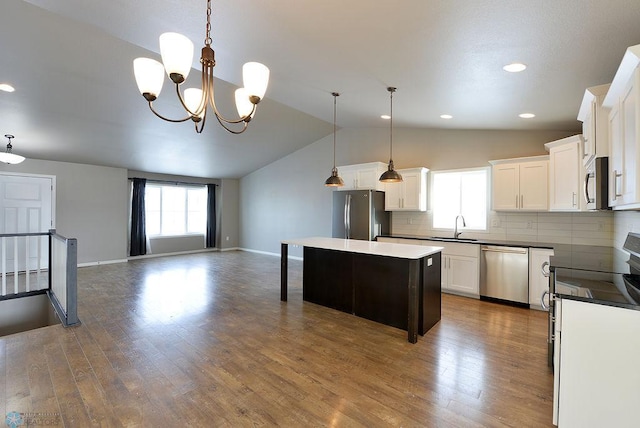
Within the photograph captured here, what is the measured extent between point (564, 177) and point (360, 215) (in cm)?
295

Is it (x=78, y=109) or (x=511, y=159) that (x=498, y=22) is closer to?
(x=511, y=159)

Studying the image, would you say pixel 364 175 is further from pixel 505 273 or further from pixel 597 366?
pixel 597 366

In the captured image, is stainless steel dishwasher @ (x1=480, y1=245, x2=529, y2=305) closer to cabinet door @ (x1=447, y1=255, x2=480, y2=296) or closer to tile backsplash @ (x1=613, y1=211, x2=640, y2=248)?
cabinet door @ (x1=447, y1=255, x2=480, y2=296)

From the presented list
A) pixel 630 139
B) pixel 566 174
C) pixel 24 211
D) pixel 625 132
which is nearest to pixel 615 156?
pixel 625 132

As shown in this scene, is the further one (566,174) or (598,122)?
(566,174)

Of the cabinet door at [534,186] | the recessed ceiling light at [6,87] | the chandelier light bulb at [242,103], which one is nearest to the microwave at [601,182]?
the cabinet door at [534,186]

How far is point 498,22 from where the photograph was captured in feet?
6.03

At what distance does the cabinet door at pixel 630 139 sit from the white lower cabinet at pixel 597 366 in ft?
2.09

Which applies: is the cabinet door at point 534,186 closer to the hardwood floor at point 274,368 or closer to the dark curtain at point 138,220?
the hardwood floor at point 274,368

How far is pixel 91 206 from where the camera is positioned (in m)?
6.85

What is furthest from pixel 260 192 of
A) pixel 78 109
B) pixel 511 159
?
pixel 511 159

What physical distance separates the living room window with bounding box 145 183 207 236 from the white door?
2.10 meters

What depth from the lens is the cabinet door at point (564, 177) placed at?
3264 millimetres

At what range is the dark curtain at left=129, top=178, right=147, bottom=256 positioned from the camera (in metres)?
7.62
